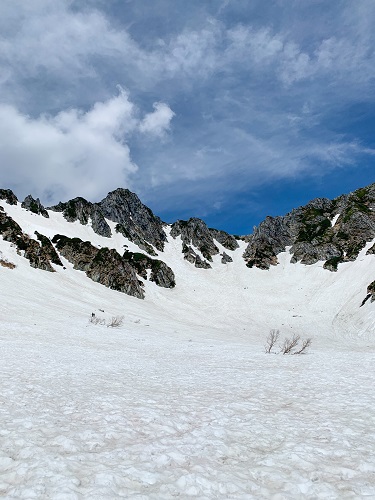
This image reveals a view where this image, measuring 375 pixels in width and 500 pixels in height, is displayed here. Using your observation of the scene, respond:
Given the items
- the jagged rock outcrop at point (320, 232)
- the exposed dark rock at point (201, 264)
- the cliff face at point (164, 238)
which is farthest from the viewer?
the exposed dark rock at point (201, 264)

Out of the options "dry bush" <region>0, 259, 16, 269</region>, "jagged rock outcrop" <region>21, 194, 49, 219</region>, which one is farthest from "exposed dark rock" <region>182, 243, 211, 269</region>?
"dry bush" <region>0, 259, 16, 269</region>

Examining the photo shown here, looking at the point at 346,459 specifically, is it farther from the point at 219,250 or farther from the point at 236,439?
the point at 219,250

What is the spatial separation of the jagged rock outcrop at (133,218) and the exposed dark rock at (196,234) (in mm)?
7522

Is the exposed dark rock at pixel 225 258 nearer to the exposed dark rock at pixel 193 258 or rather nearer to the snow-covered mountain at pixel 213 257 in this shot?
the snow-covered mountain at pixel 213 257

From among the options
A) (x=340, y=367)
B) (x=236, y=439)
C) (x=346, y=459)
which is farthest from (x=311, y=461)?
(x=340, y=367)

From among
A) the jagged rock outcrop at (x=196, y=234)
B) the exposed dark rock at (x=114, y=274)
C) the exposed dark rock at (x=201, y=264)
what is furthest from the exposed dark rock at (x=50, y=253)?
the jagged rock outcrop at (x=196, y=234)

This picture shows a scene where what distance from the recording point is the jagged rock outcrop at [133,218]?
13838cm

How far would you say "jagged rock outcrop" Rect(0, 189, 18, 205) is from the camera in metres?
122

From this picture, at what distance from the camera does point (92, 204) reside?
140 metres

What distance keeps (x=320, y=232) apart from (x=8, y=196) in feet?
405

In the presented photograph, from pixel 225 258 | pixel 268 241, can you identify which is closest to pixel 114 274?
pixel 225 258

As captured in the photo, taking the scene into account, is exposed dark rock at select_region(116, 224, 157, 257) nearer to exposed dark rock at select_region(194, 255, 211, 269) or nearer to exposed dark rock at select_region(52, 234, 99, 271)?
exposed dark rock at select_region(194, 255, 211, 269)

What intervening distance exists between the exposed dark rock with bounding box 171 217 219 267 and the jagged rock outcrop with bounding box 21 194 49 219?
56.3 meters

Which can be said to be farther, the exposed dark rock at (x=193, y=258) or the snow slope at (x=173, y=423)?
the exposed dark rock at (x=193, y=258)
